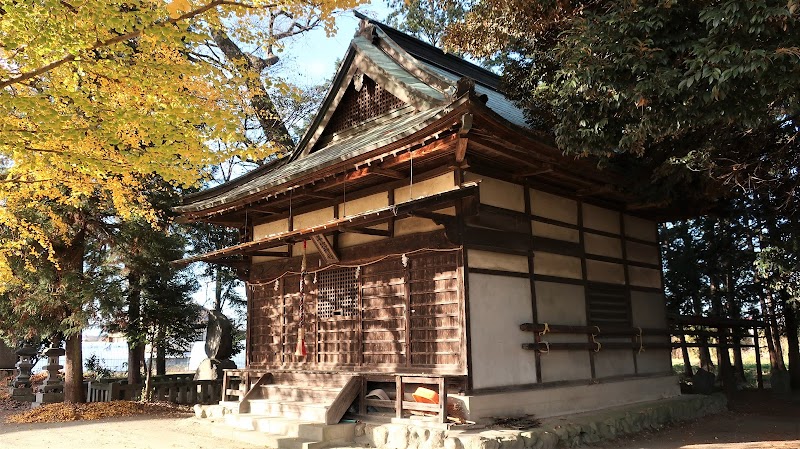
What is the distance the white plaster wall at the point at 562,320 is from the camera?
953 cm

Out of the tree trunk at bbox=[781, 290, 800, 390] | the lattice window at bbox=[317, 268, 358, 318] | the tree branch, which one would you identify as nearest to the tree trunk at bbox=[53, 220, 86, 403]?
the lattice window at bbox=[317, 268, 358, 318]

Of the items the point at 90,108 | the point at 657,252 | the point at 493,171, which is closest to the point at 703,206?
the point at 657,252

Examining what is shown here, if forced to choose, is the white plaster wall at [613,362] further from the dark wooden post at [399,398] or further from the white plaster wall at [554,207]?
the dark wooden post at [399,398]

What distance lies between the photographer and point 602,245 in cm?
1123

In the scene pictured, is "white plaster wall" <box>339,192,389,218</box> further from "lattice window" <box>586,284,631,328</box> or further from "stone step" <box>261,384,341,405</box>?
"lattice window" <box>586,284,631,328</box>

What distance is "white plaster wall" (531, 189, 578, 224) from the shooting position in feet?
32.7

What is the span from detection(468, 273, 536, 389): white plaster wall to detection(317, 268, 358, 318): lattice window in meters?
2.52

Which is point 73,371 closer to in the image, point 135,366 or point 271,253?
point 135,366

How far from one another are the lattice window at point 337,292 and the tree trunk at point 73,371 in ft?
24.6

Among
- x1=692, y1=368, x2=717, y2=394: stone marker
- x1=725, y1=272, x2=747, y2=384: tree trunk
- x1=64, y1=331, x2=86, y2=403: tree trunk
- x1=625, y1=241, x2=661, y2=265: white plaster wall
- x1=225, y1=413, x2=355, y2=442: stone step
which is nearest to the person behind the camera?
x1=225, y1=413, x2=355, y2=442: stone step

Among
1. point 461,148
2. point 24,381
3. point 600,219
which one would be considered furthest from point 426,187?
point 24,381

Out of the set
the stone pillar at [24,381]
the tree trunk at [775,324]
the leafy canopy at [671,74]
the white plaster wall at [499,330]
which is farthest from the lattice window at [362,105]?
the tree trunk at [775,324]

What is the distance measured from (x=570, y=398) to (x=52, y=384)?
1321cm

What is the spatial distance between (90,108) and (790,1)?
7.81 m
